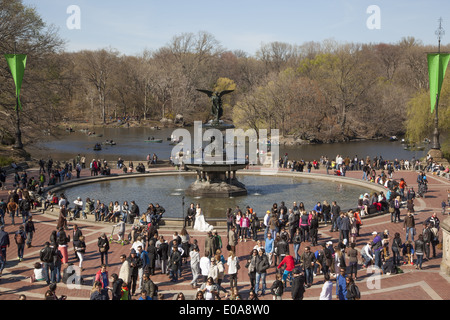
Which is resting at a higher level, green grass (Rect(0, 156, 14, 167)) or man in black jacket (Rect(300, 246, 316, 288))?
green grass (Rect(0, 156, 14, 167))

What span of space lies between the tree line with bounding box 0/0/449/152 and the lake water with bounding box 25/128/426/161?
569cm

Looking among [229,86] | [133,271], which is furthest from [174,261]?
[229,86]

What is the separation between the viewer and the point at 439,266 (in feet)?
61.0

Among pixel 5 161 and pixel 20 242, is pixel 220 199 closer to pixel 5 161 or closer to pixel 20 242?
pixel 20 242

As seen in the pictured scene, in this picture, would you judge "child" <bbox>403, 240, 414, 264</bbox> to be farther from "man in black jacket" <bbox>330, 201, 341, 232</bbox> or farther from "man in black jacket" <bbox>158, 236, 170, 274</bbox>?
"man in black jacket" <bbox>158, 236, 170, 274</bbox>

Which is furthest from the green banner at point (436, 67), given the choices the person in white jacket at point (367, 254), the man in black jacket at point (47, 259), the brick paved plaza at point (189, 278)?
the man in black jacket at point (47, 259)

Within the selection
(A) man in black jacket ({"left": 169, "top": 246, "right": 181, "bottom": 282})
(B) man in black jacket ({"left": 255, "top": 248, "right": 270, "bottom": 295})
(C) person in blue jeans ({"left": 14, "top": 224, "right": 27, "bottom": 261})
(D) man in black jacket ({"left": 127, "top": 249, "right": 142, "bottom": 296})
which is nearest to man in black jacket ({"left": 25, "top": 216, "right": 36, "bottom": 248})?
(C) person in blue jeans ({"left": 14, "top": 224, "right": 27, "bottom": 261})

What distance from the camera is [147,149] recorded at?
249 feet

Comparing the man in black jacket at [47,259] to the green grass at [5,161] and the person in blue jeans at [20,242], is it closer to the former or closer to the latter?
the person in blue jeans at [20,242]

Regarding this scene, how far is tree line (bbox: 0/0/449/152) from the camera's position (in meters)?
50.6

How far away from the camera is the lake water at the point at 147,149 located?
6625 cm

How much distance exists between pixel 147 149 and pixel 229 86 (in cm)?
4705
